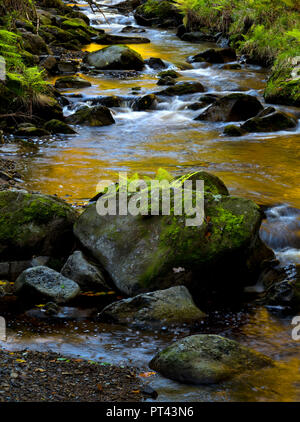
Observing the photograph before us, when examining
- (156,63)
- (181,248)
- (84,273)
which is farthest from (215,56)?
(84,273)

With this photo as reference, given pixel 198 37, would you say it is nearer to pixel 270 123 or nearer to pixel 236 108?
pixel 236 108

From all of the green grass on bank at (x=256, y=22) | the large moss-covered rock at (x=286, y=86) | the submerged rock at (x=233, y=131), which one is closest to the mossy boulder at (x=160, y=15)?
the green grass on bank at (x=256, y=22)

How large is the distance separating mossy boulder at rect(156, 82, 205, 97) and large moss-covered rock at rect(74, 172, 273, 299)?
33.2ft

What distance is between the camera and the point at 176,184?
6.38 m

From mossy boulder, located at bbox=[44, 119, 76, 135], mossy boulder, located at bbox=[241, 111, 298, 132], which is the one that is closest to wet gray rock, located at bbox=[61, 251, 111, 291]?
Result: mossy boulder, located at bbox=[44, 119, 76, 135]

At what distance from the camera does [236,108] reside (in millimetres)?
13289

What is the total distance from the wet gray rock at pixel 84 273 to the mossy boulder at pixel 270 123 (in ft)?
25.9

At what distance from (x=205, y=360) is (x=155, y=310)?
3.37 ft

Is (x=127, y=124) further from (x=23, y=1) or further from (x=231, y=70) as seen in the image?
(x=231, y=70)

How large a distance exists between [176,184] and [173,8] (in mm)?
25053

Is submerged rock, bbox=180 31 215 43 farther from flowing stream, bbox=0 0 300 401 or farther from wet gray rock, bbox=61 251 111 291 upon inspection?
wet gray rock, bbox=61 251 111 291

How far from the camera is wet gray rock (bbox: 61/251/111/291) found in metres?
5.61

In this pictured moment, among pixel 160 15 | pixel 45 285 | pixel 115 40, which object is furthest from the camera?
pixel 160 15

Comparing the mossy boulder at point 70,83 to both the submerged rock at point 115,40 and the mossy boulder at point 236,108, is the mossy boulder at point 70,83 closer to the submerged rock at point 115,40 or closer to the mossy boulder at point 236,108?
the mossy boulder at point 236,108
